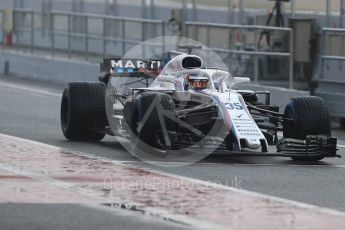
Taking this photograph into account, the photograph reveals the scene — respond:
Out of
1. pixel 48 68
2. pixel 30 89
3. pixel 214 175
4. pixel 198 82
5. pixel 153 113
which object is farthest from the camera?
pixel 48 68

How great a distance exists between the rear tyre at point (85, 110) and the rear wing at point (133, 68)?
41 centimetres

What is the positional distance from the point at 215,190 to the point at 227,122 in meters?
2.31

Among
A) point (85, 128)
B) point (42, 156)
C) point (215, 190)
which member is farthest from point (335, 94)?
point (215, 190)

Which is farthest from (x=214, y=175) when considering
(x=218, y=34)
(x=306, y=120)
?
(x=218, y=34)

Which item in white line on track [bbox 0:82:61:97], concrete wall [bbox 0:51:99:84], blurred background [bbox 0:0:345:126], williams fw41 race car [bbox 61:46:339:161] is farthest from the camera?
concrete wall [bbox 0:51:99:84]

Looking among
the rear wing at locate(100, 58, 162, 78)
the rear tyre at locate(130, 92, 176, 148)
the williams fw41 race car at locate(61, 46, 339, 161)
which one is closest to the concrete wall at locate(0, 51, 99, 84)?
the rear wing at locate(100, 58, 162, 78)

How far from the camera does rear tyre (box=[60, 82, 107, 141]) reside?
1672 centimetres

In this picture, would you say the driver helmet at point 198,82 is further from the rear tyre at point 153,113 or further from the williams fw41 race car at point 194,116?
the rear tyre at point 153,113

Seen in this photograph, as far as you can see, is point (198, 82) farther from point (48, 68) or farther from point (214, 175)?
point (48, 68)

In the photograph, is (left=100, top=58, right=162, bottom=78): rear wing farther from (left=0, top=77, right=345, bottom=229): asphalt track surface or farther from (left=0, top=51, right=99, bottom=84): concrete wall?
(left=0, top=51, right=99, bottom=84): concrete wall

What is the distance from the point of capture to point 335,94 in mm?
21453

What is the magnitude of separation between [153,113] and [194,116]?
20.9 inches

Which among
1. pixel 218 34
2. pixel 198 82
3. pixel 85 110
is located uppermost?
pixel 218 34

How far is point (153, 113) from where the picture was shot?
14.9m
